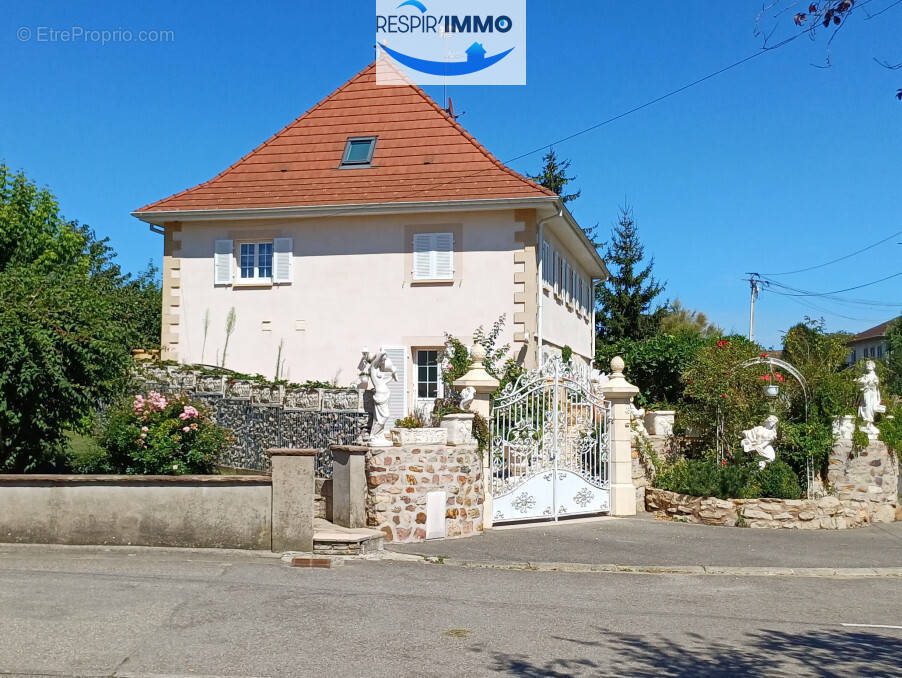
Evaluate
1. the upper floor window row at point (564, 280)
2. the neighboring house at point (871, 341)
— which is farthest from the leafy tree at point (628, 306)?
the neighboring house at point (871, 341)

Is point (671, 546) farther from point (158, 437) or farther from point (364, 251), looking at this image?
point (364, 251)

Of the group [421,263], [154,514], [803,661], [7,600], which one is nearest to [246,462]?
[154,514]

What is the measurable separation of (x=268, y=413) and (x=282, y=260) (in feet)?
19.4

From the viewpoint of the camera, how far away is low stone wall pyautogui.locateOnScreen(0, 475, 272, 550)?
10305mm

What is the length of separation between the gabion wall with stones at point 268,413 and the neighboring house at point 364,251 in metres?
3.92

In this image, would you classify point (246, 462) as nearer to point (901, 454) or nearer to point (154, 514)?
point (154, 514)

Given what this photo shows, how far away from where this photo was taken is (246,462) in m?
15.3

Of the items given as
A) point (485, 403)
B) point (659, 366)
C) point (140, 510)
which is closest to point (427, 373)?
point (485, 403)

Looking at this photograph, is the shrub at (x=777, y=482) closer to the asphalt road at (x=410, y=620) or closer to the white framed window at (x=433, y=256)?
the asphalt road at (x=410, y=620)

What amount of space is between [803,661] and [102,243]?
44.1 meters

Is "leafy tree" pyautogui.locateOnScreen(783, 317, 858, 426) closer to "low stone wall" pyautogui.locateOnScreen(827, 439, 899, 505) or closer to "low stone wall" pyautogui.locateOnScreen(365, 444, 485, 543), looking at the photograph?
"low stone wall" pyautogui.locateOnScreen(827, 439, 899, 505)

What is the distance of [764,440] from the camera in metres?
14.4

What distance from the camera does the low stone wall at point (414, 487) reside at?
37.4ft

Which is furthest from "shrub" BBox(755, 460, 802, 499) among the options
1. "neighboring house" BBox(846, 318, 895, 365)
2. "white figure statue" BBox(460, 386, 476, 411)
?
"neighboring house" BBox(846, 318, 895, 365)
